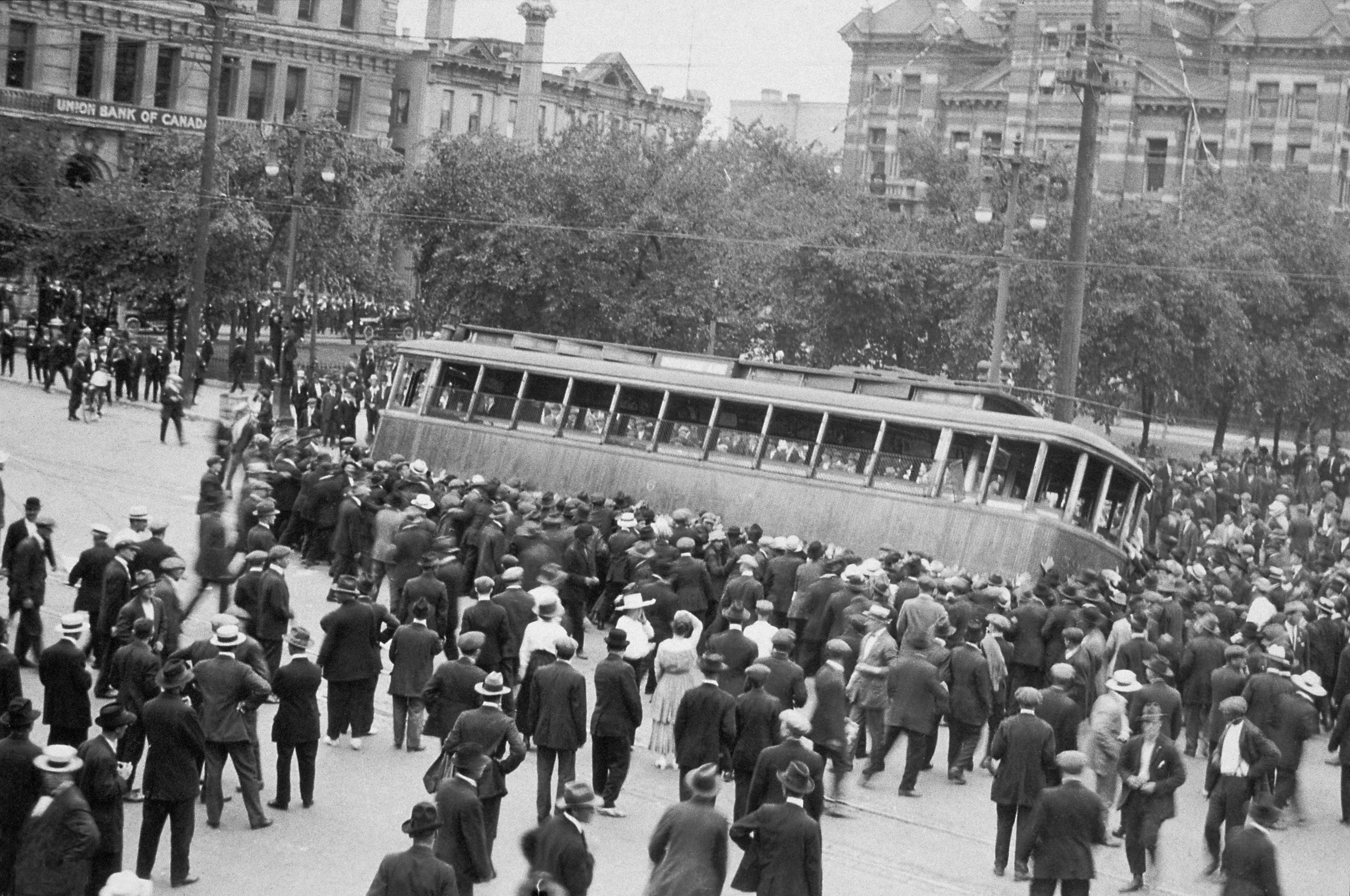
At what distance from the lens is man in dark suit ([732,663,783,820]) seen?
13.0 m

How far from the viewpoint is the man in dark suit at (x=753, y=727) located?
42.8 feet

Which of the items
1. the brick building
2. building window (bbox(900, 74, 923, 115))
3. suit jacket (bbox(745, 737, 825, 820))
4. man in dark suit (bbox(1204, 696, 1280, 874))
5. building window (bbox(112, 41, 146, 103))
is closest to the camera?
suit jacket (bbox(745, 737, 825, 820))

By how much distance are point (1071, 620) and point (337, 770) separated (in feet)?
22.6

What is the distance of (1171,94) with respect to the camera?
63.7 m

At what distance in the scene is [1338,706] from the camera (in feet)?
58.9

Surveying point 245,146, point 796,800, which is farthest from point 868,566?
point 245,146

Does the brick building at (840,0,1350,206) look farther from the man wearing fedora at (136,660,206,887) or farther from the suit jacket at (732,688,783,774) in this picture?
the man wearing fedora at (136,660,206,887)

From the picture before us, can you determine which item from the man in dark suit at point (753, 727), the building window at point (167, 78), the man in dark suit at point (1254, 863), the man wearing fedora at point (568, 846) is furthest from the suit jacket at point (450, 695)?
the building window at point (167, 78)

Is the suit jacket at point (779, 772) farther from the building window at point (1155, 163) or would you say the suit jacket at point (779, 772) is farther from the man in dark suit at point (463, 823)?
the building window at point (1155, 163)

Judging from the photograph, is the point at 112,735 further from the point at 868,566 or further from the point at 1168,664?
the point at 868,566

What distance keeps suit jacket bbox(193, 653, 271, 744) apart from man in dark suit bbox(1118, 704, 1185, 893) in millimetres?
6210

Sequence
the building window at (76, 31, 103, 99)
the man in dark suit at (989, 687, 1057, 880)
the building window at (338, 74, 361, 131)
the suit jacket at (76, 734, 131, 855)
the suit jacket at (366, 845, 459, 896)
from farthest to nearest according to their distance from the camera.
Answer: the building window at (338, 74, 361, 131) → the building window at (76, 31, 103, 99) → the man in dark suit at (989, 687, 1057, 880) → the suit jacket at (76, 734, 131, 855) → the suit jacket at (366, 845, 459, 896)

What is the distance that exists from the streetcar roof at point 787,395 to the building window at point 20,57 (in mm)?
36948

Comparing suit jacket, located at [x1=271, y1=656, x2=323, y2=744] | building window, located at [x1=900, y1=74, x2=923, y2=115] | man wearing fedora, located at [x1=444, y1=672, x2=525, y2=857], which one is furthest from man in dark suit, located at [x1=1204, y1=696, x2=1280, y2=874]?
building window, located at [x1=900, y1=74, x2=923, y2=115]
